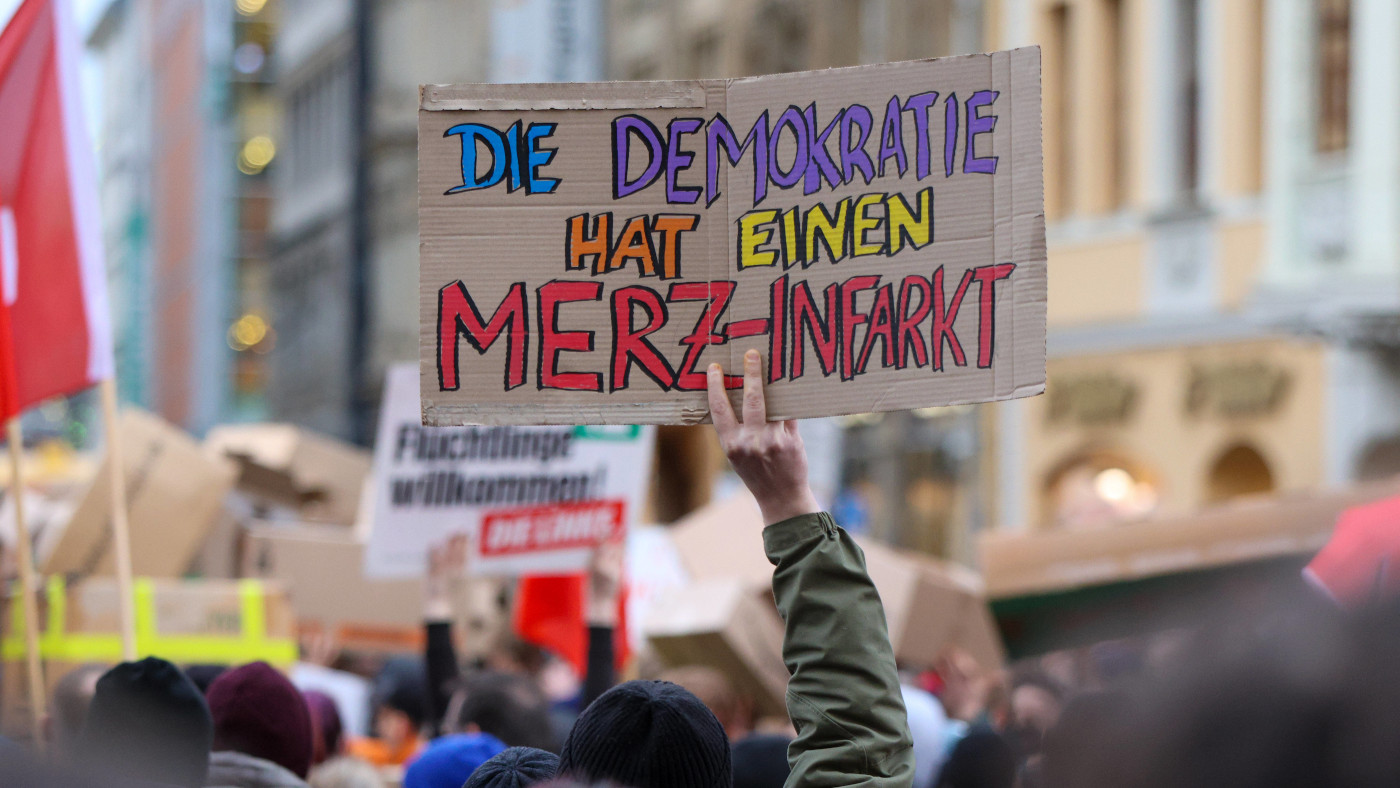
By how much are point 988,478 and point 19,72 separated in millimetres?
16479

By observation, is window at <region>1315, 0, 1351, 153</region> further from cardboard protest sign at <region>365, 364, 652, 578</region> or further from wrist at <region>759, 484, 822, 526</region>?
wrist at <region>759, 484, 822, 526</region>

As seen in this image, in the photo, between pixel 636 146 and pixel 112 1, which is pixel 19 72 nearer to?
pixel 636 146

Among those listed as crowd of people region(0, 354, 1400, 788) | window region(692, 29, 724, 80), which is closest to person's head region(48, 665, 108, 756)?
crowd of people region(0, 354, 1400, 788)

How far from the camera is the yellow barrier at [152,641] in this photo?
655 cm

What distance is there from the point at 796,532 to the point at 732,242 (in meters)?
0.60

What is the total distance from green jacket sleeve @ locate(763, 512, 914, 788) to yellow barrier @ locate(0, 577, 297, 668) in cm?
455

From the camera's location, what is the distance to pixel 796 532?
2.47m

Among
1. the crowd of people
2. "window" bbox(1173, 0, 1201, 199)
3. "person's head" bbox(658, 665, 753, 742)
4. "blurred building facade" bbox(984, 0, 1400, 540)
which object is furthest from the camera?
"window" bbox(1173, 0, 1201, 199)

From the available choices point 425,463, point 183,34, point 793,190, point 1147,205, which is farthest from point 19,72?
point 183,34

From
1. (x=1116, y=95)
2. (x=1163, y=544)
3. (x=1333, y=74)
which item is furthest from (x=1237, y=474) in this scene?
(x=1163, y=544)

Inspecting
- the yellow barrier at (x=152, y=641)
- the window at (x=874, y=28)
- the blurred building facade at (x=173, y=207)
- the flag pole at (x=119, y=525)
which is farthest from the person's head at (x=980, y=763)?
the blurred building facade at (x=173, y=207)

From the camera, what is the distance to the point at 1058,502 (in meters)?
19.7

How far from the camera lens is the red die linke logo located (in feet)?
21.5

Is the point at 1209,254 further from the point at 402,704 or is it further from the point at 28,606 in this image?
the point at 28,606
